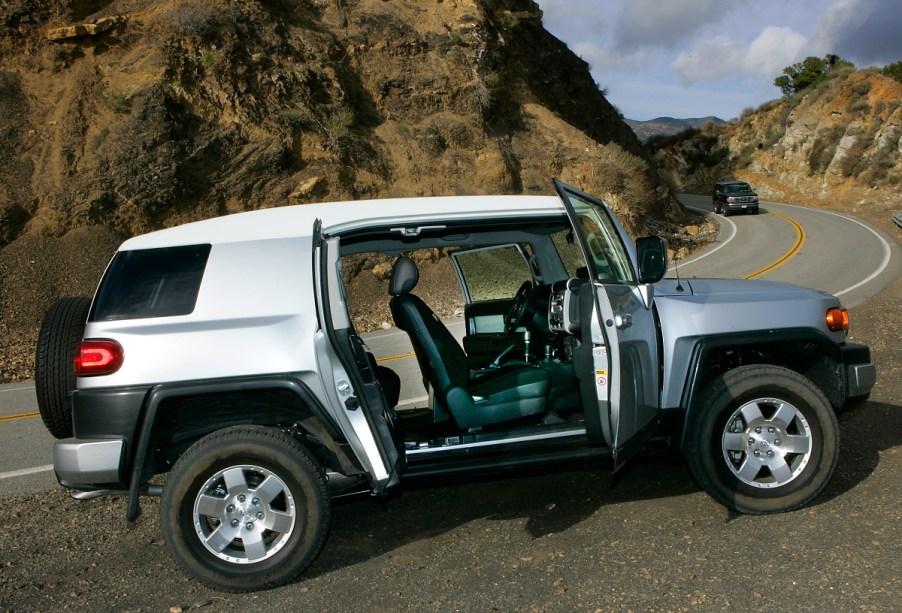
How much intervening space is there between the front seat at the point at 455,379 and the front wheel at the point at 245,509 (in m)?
1.14

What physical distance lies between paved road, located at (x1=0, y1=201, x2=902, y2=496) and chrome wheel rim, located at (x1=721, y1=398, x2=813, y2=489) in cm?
384

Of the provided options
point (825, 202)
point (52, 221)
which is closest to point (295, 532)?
point (52, 221)

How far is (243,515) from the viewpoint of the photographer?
421 centimetres

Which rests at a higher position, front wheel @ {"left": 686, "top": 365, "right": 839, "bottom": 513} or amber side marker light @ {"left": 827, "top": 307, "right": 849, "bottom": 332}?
amber side marker light @ {"left": 827, "top": 307, "right": 849, "bottom": 332}

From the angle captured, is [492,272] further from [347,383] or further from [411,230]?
[347,383]

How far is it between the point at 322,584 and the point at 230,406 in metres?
1.15

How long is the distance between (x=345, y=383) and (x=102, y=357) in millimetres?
1288

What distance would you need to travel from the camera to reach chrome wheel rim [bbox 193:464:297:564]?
414 cm

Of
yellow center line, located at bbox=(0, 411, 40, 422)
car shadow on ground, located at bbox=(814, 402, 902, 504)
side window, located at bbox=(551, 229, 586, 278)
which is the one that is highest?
side window, located at bbox=(551, 229, 586, 278)

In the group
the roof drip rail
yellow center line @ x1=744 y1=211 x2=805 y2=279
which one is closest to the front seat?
the roof drip rail

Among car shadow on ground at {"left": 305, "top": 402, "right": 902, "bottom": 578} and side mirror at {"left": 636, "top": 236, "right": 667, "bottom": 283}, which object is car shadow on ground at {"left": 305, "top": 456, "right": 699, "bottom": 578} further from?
side mirror at {"left": 636, "top": 236, "right": 667, "bottom": 283}

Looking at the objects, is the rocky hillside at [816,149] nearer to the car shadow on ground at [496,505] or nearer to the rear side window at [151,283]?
the car shadow on ground at [496,505]

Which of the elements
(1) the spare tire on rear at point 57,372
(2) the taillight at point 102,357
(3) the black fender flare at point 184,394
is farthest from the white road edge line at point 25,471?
(2) the taillight at point 102,357

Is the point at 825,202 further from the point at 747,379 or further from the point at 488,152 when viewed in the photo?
the point at 747,379
